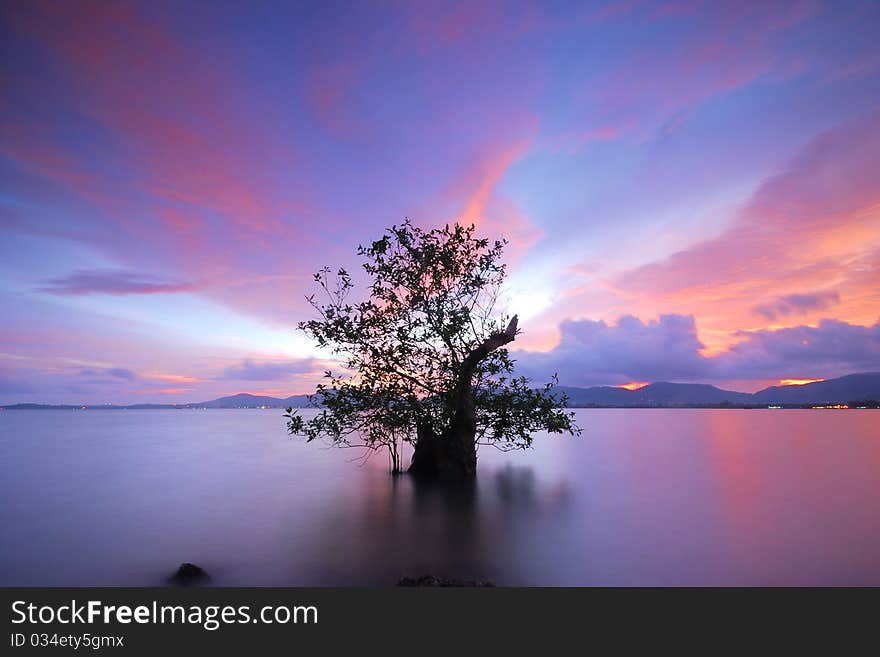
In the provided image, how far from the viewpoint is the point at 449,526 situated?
12.5m

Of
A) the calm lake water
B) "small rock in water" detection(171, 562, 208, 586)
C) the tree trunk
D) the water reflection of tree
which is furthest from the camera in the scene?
the tree trunk

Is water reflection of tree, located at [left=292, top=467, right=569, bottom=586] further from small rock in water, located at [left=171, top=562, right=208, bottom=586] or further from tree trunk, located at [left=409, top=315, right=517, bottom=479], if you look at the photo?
small rock in water, located at [left=171, top=562, right=208, bottom=586]

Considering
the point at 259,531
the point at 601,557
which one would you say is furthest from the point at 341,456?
the point at 601,557

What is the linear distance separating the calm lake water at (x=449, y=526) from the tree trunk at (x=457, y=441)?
1.31 meters

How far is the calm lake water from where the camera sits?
948cm

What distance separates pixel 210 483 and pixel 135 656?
16.5m

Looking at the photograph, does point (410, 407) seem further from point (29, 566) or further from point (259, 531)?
point (29, 566)

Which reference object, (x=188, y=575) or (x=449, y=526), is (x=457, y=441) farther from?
(x=188, y=575)

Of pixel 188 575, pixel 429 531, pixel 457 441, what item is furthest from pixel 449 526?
pixel 457 441

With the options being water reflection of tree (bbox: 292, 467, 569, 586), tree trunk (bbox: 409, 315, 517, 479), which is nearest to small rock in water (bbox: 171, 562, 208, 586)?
water reflection of tree (bbox: 292, 467, 569, 586)

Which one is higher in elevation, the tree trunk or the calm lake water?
the tree trunk

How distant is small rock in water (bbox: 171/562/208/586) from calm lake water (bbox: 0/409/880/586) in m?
0.26

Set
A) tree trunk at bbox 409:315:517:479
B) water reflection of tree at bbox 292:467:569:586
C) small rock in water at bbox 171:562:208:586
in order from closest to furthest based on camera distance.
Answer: small rock in water at bbox 171:562:208:586, water reflection of tree at bbox 292:467:569:586, tree trunk at bbox 409:315:517:479

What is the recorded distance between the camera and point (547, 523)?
1316cm
